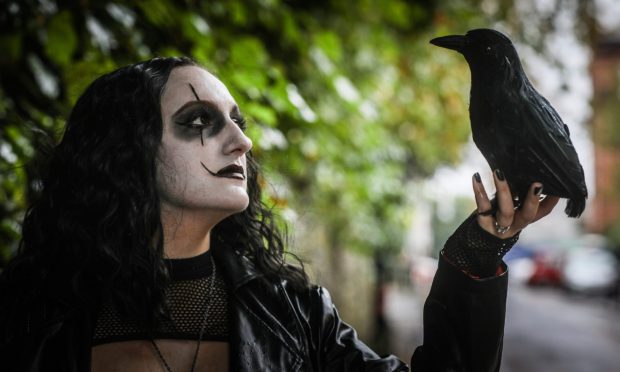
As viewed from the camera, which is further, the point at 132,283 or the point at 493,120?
the point at 132,283

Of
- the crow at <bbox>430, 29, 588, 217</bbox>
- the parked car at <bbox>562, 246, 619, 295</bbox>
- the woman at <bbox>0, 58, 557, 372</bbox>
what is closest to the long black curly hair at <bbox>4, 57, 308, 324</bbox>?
the woman at <bbox>0, 58, 557, 372</bbox>

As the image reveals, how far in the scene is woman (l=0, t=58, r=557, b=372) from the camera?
1437 mm

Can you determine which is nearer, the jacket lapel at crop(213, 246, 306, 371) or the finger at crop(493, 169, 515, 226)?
the finger at crop(493, 169, 515, 226)

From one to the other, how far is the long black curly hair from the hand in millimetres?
665

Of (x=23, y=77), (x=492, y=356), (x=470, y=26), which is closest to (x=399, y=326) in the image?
(x=470, y=26)

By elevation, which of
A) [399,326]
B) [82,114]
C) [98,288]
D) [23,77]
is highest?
[23,77]

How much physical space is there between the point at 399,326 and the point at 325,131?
9.89 meters

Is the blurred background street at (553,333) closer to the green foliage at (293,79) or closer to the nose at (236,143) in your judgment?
the green foliage at (293,79)

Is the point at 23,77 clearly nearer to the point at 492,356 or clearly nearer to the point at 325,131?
the point at 325,131

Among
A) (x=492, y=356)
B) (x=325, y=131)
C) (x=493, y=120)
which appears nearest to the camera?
(x=493, y=120)

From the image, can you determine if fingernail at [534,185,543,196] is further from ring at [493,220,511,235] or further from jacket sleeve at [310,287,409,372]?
jacket sleeve at [310,287,409,372]

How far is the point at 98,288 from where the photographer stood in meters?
1.65

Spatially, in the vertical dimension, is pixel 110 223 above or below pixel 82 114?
below

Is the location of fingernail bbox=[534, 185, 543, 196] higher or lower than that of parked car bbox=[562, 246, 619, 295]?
higher
